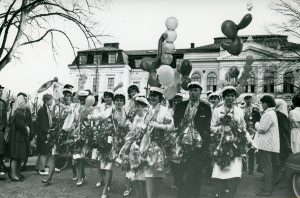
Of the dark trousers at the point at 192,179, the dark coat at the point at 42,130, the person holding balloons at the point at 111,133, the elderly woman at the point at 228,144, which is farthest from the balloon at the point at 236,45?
the dark coat at the point at 42,130

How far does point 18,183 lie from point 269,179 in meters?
5.44

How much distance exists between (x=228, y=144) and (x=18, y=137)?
543 centimetres

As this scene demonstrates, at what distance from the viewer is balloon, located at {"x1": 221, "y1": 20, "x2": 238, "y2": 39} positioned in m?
7.27

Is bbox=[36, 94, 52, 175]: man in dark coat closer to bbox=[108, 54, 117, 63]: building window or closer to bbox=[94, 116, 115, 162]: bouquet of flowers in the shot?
bbox=[94, 116, 115, 162]: bouquet of flowers

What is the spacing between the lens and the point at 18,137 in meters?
8.99

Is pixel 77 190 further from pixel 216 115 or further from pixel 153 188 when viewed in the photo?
pixel 216 115

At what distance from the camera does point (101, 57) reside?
5253 cm

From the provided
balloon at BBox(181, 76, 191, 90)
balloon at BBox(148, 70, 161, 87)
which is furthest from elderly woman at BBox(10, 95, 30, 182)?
balloon at BBox(181, 76, 191, 90)

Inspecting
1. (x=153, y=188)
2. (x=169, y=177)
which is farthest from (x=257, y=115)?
(x=153, y=188)

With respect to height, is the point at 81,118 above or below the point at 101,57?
below

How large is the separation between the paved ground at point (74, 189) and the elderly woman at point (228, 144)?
66.3 inches

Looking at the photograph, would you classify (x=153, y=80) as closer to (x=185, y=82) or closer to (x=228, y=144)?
(x=185, y=82)

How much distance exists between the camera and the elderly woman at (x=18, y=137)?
8828 millimetres

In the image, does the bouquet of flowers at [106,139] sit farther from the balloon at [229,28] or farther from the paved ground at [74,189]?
the balloon at [229,28]
